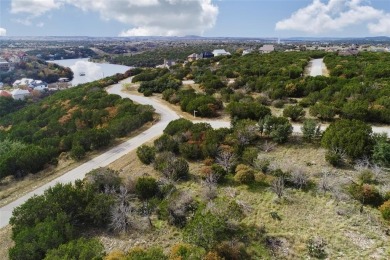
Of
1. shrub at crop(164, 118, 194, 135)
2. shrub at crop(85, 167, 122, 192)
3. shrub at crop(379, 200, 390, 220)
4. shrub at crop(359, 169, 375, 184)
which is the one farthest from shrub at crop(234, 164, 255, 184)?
shrub at crop(164, 118, 194, 135)

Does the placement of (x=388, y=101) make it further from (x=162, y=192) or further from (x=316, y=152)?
(x=162, y=192)

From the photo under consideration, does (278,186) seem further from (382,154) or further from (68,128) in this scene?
(68,128)

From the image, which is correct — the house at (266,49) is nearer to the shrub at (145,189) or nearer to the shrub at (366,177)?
the shrub at (366,177)

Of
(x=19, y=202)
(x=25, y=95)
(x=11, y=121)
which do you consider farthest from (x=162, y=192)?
(x=25, y=95)

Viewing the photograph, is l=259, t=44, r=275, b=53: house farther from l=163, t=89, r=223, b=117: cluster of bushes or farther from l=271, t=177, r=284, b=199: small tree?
l=271, t=177, r=284, b=199: small tree

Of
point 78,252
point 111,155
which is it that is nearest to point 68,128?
point 111,155
